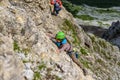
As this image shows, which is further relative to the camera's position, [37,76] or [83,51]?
[83,51]

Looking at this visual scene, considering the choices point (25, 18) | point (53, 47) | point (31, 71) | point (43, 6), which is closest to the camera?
point (31, 71)

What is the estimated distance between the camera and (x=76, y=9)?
14850 cm

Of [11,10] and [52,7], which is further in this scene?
[52,7]

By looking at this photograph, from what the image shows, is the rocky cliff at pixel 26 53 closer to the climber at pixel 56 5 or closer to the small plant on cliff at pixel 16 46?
the small plant on cliff at pixel 16 46

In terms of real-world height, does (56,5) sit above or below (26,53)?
below

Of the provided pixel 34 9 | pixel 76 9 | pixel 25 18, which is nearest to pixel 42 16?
pixel 34 9

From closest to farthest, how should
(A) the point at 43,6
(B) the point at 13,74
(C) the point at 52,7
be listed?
(B) the point at 13,74 < (A) the point at 43,6 < (C) the point at 52,7

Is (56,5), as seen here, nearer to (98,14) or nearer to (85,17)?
(85,17)

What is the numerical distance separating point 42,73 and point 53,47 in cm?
331

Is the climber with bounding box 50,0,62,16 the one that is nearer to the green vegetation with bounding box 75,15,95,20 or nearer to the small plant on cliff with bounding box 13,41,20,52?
the small plant on cliff with bounding box 13,41,20,52

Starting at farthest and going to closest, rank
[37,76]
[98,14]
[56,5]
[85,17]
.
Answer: [98,14], [85,17], [56,5], [37,76]

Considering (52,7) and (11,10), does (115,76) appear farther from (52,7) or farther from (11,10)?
(11,10)

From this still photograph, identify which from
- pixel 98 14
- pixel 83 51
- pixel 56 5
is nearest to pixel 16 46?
pixel 83 51

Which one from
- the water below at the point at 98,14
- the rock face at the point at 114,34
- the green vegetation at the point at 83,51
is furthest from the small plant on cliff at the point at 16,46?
the water below at the point at 98,14
